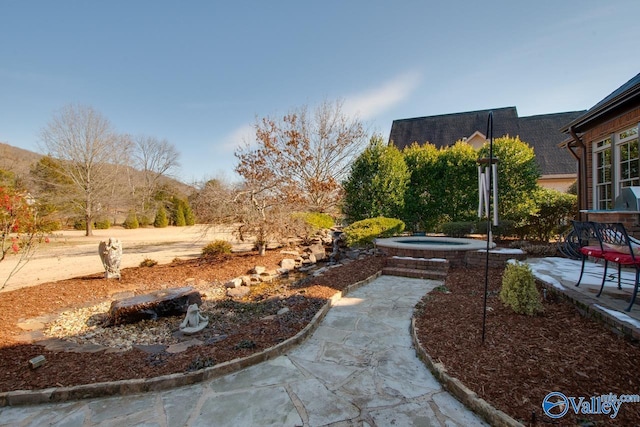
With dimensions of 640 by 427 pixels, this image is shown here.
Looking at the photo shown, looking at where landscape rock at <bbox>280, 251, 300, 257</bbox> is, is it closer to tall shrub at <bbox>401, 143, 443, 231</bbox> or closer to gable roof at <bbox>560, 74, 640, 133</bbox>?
tall shrub at <bbox>401, 143, 443, 231</bbox>

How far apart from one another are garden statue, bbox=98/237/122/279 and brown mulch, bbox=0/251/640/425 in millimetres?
1150

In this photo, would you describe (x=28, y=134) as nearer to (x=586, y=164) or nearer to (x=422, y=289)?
(x=422, y=289)

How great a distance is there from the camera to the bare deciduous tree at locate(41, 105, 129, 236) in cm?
1800

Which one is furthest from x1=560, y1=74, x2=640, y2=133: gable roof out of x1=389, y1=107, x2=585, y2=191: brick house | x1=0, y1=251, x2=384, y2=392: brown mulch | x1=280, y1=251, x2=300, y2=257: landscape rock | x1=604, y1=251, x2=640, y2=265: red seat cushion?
x1=389, y1=107, x2=585, y2=191: brick house

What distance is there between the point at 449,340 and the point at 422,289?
8.14 feet

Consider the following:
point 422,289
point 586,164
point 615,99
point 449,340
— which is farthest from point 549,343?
point 586,164

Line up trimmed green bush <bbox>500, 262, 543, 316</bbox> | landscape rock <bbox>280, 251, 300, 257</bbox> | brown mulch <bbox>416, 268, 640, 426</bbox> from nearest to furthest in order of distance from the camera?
brown mulch <bbox>416, 268, 640, 426</bbox>
trimmed green bush <bbox>500, 262, 543, 316</bbox>
landscape rock <bbox>280, 251, 300, 257</bbox>

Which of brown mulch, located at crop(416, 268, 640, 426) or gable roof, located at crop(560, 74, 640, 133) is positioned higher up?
gable roof, located at crop(560, 74, 640, 133)

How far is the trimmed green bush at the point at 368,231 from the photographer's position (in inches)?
372

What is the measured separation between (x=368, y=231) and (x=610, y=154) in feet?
20.2

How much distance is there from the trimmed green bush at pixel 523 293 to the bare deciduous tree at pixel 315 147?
11.8 meters

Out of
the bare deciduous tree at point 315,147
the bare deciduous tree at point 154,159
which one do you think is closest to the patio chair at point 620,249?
the bare deciduous tree at point 315,147

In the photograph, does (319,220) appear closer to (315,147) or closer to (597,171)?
(315,147)

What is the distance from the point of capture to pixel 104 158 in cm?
1911
